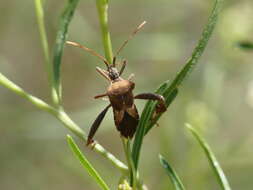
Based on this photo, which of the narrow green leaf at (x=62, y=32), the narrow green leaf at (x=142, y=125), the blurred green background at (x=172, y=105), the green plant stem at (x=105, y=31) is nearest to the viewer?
the green plant stem at (x=105, y=31)

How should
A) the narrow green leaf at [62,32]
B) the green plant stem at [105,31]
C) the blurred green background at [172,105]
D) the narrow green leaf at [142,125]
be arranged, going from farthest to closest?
the blurred green background at [172,105], the narrow green leaf at [62,32], the narrow green leaf at [142,125], the green plant stem at [105,31]

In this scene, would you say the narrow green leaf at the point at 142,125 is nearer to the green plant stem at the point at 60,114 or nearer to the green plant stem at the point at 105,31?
the green plant stem at the point at 60,114

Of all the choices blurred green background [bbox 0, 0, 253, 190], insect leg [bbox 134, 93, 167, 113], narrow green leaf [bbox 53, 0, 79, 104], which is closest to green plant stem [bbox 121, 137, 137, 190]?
insect leg [bbox 134, 93, 167, 113]

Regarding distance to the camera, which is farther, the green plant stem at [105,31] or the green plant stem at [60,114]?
the green plant stem at [60,114]

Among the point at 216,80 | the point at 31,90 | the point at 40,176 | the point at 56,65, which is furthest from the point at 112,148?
the point at 56,65

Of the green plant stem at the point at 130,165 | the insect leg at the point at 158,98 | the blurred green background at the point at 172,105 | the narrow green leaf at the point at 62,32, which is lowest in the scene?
the blurred green background at the point at 172,105

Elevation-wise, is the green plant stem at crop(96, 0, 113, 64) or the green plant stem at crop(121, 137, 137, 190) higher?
the green plant stem at crop(96, 0, 113, 64)

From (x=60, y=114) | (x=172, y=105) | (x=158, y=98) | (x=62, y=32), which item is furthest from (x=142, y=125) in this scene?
(x=172, y=105)

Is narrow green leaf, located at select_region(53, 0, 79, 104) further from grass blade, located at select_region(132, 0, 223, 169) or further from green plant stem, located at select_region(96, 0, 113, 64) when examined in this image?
grass blade, located at select_region(132, 0, 223, 169)

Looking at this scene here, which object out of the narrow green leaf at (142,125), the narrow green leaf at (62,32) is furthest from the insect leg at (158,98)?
the narrow green leaf at (62,32)

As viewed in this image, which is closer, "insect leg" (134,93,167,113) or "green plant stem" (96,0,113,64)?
"green plant stem" (96,0,113,64)
